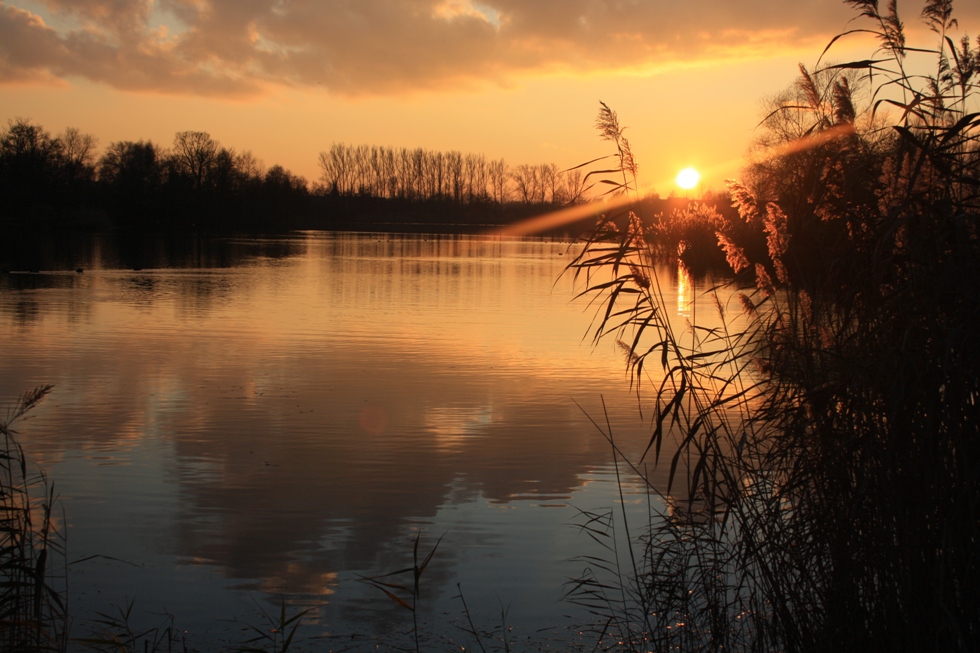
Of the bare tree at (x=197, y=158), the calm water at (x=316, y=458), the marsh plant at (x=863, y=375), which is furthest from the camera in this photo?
the bare tree at (x=197, y=158)

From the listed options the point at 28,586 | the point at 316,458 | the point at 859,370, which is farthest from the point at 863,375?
the point at 316,458

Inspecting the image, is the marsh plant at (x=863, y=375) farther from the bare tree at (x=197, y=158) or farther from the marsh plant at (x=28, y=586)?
the bare tree at (x=197, y=158)

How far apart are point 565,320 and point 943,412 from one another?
14.9 meters

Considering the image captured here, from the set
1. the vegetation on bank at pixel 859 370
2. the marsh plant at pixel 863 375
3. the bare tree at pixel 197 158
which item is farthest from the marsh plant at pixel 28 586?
the bare tree at pixel 197 158

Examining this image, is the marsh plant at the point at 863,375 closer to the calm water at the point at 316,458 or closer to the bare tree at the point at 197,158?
→ the calm water at the point at 316,458

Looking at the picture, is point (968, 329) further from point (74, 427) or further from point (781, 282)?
point (74, 427)

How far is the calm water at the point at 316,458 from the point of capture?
470cm

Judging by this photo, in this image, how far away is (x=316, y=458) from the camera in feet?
23.8

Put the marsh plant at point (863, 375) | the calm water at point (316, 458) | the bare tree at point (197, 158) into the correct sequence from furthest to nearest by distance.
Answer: the bare tree at point (197, 158)
the calm water at point (316, 458)
the marsh plant at point (863, 375)

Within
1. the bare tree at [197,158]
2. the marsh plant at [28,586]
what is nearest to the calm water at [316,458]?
the marsh plant at [28,586]

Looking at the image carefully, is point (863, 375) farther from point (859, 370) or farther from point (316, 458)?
point (316, 458)

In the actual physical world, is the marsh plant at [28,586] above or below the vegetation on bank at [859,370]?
below

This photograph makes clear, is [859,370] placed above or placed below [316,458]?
above

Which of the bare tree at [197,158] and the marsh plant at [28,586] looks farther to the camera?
the bare tree at [197,158]
